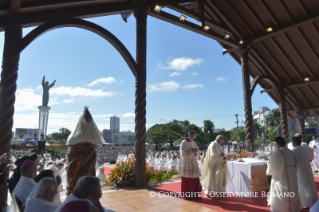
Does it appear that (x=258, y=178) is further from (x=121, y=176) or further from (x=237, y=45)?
(x=237, y=45)

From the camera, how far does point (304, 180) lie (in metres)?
4.91

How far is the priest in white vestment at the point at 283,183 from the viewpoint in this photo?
4188 millimetres

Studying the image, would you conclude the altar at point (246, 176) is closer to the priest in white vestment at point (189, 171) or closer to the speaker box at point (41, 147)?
the priest in white vestment at point (189, 171)

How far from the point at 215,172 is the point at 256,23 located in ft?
25.3

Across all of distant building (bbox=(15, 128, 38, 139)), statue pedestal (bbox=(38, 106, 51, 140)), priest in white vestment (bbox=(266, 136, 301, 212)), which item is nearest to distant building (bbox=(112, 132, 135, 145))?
distant building (bbox=(15, 128, 38, 139))

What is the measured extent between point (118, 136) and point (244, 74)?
8932cm

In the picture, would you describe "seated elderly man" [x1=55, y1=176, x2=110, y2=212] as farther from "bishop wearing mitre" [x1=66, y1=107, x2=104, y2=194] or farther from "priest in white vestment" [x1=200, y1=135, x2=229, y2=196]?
"priest in white vestment" [x1=200, y1=135, x2=229, y2=196]

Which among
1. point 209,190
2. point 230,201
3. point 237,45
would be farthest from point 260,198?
point 237,45

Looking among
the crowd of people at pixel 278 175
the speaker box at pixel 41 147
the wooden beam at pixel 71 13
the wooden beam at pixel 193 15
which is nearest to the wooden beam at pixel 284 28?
the wooden beam at pixel 193 15

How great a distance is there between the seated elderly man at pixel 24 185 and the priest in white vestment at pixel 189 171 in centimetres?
345

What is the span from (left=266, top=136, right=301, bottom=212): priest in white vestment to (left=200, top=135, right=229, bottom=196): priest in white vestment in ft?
4.79

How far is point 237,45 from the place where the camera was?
1070cm

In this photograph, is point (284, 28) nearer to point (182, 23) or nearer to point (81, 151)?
point (182, 23)

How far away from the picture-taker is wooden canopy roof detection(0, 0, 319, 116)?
19.1 ft
